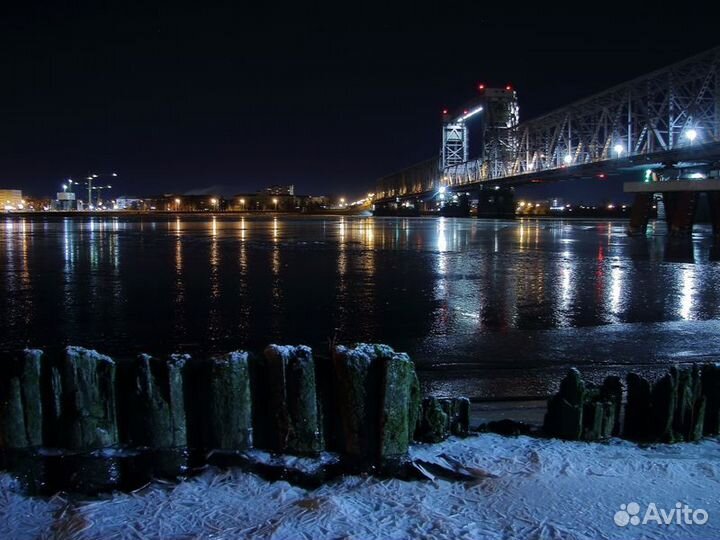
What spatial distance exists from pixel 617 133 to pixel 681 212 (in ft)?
129

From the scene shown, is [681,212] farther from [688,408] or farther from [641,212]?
[688,408]

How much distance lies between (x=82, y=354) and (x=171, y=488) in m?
1.23

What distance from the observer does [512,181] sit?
101 meters

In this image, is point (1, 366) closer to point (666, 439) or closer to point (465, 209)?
point (666, 439)

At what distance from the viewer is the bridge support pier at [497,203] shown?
111 metres

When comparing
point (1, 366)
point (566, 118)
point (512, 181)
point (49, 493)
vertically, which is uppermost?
point (566, 118)

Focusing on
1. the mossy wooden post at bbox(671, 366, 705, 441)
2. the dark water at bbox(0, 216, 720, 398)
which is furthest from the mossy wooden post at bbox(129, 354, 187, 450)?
the mossy wooden post at bbox(671, 366, 705, 441)

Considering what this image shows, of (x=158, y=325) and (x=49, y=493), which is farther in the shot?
(x=158, y=325)

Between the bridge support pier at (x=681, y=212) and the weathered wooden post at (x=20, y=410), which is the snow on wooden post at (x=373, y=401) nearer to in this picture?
the weathered wooden post at (x=20, y=410)

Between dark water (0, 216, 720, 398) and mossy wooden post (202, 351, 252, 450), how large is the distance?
2274 millimetres

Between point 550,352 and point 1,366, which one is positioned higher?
point 1,366

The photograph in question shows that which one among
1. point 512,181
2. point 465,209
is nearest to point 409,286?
point 512,181

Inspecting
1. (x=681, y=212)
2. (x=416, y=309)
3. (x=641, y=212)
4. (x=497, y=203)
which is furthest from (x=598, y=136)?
(x=416, y=309)

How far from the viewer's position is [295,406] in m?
5.00
